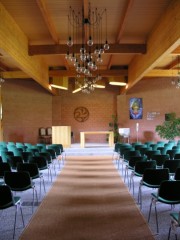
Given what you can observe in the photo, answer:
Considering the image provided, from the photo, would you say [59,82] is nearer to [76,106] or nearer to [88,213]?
[76,106]

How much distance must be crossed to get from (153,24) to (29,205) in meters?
7.16

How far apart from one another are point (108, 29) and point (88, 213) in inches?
277

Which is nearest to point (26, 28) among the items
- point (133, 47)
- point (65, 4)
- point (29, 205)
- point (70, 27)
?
A: point (70, 27)

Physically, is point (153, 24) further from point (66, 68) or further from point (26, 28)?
point (66, 68)

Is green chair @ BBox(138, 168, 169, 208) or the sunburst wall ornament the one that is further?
the sunburst wall ornament

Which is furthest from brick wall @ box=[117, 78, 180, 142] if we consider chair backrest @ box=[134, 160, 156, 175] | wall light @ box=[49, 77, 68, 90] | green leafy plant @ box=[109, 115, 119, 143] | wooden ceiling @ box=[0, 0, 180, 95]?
chair backrest @ box=[134, 160, 156, 175]

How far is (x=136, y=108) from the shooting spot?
1939cm

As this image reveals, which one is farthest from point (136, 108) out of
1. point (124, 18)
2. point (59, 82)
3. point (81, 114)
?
point (124, 18)

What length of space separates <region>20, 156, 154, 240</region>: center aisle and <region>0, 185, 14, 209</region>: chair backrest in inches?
19.7

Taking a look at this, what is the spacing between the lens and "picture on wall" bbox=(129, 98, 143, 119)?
19.3 metres

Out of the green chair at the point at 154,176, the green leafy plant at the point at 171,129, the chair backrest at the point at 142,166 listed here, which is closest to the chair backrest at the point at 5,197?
the green chair at the point at 154,176

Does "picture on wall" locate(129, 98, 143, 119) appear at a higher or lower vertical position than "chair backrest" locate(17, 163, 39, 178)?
higher

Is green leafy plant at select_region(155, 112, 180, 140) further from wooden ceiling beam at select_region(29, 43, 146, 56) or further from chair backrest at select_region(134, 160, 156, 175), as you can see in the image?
chair backrest at select_region(134, 160, 156, 175)

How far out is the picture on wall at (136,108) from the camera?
19344 mm
